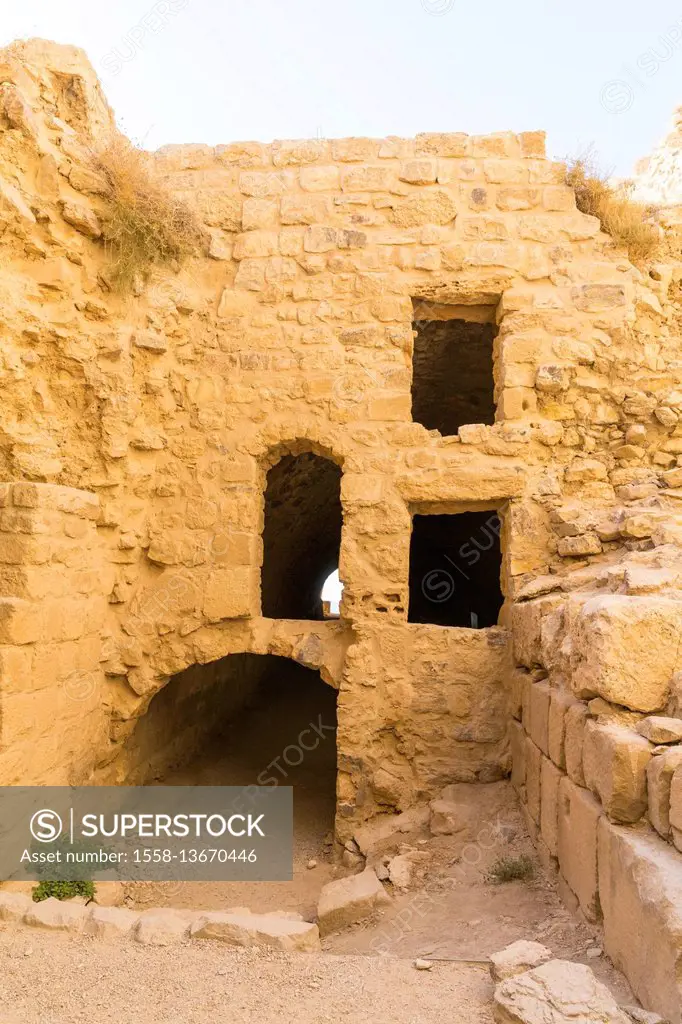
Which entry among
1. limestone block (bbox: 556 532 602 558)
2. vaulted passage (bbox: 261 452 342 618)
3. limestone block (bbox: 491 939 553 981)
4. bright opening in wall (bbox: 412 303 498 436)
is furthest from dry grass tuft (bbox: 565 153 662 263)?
limestone block (bbox: 491 939 553 981)

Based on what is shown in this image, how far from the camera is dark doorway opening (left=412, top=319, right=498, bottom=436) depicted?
7.07m

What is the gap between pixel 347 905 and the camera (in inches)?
151

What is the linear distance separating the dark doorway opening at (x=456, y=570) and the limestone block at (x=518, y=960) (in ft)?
22.6

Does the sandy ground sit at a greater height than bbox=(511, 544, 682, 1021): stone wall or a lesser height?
lesser

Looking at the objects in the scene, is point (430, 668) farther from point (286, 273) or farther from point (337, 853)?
point (286, 273)

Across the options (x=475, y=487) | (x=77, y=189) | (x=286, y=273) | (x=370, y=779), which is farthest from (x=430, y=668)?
(x=77, y=189)

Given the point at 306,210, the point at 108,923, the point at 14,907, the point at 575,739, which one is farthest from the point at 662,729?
the point at 306,210

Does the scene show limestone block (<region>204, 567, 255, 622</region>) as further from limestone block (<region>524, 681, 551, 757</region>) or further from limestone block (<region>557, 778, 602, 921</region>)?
limestone block (<region>557, 778, 602, 921</region>)

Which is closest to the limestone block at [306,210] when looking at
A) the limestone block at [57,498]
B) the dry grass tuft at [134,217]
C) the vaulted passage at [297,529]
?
the dry grass tuft at [134,217]

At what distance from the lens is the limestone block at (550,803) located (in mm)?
3361

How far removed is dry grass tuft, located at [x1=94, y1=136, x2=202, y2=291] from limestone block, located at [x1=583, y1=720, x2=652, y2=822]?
4408mm

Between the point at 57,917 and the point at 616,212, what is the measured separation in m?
5.81

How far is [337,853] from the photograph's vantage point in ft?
16.0

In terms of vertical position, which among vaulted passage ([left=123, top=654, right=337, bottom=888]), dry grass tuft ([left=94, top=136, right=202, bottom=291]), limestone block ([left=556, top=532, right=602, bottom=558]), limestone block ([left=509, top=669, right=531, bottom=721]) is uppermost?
dry grass tuft ([left=94, top=136, right=202, bottom=291])
